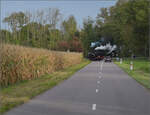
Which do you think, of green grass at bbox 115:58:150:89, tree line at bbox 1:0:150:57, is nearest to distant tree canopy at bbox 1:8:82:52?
tree line at bbox 1:0:150:57

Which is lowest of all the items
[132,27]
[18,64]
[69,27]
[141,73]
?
[141,73]

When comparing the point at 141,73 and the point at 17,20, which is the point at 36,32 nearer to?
the point at 17,20

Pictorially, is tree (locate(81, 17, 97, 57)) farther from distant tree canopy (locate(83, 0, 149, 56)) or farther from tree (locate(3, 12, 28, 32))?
tree (locate(3, 12, 28, 32))

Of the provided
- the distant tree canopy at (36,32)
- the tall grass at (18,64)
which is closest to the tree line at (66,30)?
the distant tree canopy at (36,32)

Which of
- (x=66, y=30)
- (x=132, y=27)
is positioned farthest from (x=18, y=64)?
(x=66, y=30)

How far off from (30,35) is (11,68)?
2013 inches

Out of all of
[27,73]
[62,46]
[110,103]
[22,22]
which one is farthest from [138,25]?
[110,103]

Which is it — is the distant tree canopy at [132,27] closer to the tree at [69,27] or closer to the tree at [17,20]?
the tree at [69,27]

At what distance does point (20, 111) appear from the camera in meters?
8.00

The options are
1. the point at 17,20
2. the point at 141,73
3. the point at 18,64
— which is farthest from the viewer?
the point at 17,20

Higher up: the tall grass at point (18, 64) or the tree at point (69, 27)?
the tree at point (69, 27)

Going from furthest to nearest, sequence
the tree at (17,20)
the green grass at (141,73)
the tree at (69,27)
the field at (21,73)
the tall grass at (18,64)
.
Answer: the tree at (69,27)
the tree at (17,20)
the green grass at (141,73)
the tall grass at (18,64)
the field at (21,73)

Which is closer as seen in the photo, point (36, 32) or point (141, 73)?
point (141, 73)

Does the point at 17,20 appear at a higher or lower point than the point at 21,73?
higher
